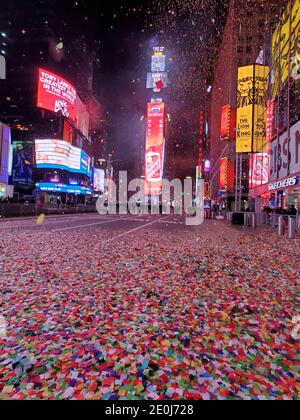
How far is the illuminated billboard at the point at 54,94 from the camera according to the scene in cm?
5753

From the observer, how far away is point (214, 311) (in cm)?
395

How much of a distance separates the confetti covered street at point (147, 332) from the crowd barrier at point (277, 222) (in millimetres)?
9614

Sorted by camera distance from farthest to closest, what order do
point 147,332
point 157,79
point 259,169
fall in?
point 157,79, point 259,169, point 147,332

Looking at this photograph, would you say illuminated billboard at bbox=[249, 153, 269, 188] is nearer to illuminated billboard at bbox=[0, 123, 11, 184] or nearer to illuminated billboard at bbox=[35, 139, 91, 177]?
illuminated billboard at bbox=[0, 123, 11, 184]

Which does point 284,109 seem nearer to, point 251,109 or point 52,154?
point 251,109

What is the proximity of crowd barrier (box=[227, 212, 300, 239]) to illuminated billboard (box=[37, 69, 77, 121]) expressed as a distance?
49.8m

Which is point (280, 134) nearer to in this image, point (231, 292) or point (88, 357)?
point (231, 292)

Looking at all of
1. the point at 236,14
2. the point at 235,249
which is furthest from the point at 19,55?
the point at 235,249

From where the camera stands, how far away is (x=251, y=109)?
83.0 ft

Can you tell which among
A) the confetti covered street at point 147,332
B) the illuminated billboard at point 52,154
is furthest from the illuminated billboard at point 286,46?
the illuminated billboard at point 52,154

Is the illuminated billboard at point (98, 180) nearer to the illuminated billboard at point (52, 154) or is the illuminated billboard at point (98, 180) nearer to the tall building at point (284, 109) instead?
the illuminated billboard at point (52, 154)

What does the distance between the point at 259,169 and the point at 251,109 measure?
915 centimetres

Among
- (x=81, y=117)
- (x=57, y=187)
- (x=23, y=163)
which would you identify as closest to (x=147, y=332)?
(x=23, y=163)
